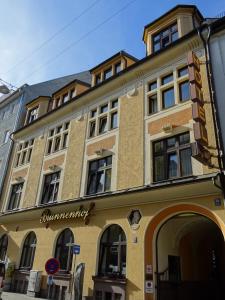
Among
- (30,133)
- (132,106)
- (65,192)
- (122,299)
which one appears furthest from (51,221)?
(30,133)

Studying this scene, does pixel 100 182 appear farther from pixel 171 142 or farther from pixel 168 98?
pixel 168 98

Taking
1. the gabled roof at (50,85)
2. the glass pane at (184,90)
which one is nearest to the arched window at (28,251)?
the glass pane at (184,90)

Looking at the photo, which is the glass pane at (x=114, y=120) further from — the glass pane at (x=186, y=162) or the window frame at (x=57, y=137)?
the glass pane at (x=186, y=162)

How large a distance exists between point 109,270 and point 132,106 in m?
8.20

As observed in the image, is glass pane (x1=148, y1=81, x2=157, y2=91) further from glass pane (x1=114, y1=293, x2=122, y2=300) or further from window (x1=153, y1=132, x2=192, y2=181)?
glass pane (x1=114, y1=293, x2=122, y2=300)

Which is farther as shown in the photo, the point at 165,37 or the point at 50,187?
the point at 50,187

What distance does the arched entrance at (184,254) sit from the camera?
10.5 metres

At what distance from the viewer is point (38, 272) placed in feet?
48.0

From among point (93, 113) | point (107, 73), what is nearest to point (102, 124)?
point (93, 113)

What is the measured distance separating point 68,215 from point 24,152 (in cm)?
977

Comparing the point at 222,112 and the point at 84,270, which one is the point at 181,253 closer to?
the point at 84,270

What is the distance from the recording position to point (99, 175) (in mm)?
14805

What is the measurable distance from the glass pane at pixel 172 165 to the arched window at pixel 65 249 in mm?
6232

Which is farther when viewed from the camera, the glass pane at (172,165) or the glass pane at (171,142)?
the glass pane at (171,142)
